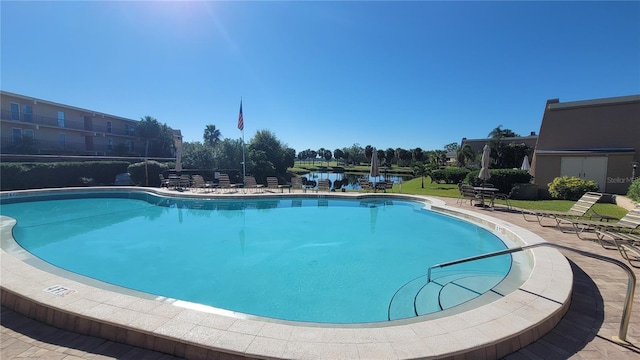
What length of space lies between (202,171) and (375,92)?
1467cm

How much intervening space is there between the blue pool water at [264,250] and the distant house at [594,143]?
11.2m

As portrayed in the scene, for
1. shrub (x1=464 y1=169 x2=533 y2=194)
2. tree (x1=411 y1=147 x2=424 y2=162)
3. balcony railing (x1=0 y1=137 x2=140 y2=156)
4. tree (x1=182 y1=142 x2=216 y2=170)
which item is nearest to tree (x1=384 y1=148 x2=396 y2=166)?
tree (x1=411 y1=147 x2=424 y2=162)

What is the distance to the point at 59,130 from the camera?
25312 mm

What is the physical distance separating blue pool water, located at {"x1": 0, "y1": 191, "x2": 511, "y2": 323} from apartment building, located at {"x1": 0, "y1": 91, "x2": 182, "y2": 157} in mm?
8916

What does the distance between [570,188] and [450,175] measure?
10758 millimetres

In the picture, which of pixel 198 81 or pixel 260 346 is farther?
pixel 198 81

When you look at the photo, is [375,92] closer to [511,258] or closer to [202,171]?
[202,171]

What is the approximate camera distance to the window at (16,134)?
21.8m

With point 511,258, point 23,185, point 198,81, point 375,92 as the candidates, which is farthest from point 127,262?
point 375,92

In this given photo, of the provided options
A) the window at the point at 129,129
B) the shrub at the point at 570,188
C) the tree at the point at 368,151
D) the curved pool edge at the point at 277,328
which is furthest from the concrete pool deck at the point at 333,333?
the tree at the point at 368,151

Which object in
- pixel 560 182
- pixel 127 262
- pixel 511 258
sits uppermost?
pixel 560 182

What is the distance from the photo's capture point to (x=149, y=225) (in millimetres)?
8867

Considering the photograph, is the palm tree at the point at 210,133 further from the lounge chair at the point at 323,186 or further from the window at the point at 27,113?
the lounge chair at the point at 323,186

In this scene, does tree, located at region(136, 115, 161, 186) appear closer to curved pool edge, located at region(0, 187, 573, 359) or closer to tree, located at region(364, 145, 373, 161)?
curved pool edge, located at region(0, 187, 573, 359)
